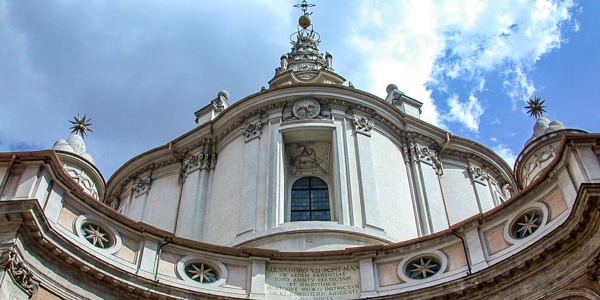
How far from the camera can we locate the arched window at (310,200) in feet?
92.8

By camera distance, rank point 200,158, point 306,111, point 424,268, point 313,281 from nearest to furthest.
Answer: point 424,268 → point 313,281 → point 306,111 → point 200,158

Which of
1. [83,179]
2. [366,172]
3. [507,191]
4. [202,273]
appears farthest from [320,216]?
[507,191]

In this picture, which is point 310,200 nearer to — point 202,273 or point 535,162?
point 202,273

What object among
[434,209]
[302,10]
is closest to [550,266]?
[434,209]

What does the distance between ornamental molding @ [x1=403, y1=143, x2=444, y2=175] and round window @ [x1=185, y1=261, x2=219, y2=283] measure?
1292cm

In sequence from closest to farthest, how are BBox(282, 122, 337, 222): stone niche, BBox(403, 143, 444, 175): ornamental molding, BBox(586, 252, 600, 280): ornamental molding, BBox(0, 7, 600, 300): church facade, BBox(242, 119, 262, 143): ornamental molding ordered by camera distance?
BBox(586, 252, 600, 280): ornamental molding, BBox(0, 7, 600, 300): church facade, BBox(282, 122, 337, 222): stone niche, BBox(242, 119, 262, 143): ornamental molding, BBox(403, 143, 444, 175): ornamental molding

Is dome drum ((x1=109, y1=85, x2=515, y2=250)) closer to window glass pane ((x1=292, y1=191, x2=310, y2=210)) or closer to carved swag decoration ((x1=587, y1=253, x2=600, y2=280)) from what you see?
window glass pane ((x1=292, y1=191, x2=310, y2=210))

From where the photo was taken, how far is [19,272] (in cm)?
1730

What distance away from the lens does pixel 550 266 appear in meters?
18.2

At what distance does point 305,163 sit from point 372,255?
9.63 m

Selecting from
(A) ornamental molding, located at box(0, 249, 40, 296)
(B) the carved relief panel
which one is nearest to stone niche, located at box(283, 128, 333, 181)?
(B) the carved relief panel

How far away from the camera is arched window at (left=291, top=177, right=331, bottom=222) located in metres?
28.3

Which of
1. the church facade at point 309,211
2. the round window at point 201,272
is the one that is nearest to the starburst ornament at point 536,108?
the church facade at point 309,211

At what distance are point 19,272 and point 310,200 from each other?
14.1 m
